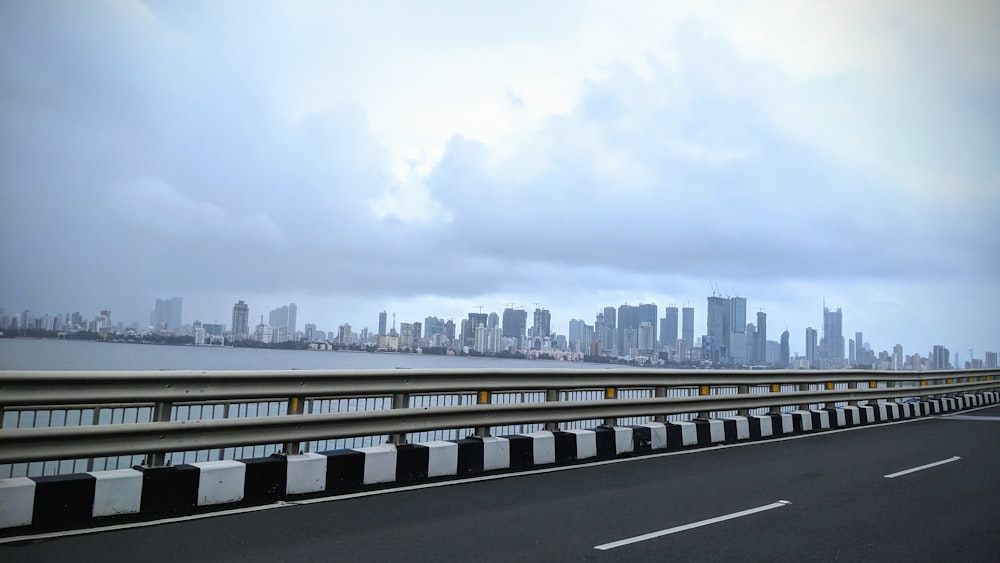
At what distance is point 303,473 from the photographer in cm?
770

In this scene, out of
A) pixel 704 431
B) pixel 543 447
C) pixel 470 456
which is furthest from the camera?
pixel 704 431

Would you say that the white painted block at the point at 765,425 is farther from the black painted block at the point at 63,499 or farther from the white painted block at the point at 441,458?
the black painted block at the point at 63,499

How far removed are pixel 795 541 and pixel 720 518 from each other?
3.07 ft

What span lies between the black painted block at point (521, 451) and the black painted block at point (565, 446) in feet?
1.51

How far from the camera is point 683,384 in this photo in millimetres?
12414

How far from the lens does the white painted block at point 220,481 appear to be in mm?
Answer: 6961

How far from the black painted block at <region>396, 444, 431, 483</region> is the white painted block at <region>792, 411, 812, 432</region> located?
966 cm

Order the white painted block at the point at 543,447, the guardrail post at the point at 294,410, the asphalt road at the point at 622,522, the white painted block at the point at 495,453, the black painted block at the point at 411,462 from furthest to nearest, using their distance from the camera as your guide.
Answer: the white painted block at the point at 543,447 < the white painted block at the point at 495,453 < the black painted block at the point at 411,462 < the guardrail post at the point at 294,410 < the asphalt road at the point at 622,522

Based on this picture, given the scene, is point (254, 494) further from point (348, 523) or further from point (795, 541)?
point (795, 541)

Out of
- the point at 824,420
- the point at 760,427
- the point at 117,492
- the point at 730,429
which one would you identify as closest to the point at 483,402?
the point at 117,492

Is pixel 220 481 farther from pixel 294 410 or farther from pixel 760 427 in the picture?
pixel 760 427

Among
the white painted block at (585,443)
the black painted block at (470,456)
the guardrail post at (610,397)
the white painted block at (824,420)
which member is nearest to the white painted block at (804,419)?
the white painted block at (824,420)

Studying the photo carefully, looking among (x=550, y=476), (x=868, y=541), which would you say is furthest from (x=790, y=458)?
(x=868, y=541)

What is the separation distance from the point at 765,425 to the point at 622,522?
8555mm
